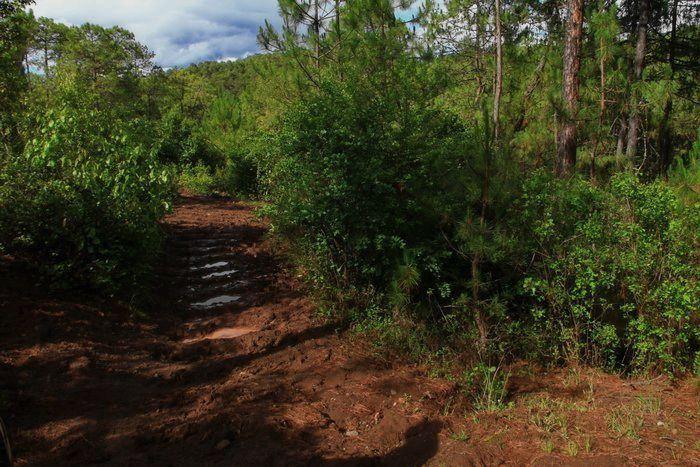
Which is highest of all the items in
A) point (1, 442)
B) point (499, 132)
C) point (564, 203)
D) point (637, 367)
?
point (499, 132)

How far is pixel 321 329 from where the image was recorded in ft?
18.7

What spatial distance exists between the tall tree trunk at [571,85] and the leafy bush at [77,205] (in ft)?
20.3

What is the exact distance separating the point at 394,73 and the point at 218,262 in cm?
471

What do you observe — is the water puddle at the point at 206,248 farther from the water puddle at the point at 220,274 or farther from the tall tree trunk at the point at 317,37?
the tall tree trunk at the point at 317,37

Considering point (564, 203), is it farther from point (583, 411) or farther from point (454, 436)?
point (454, 436)

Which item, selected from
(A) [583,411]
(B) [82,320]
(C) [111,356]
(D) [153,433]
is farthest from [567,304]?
(B) [82,320]

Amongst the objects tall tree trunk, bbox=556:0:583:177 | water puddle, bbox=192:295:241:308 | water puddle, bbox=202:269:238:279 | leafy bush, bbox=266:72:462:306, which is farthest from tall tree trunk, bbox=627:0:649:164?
water puddle, bbox=192:295:241:308

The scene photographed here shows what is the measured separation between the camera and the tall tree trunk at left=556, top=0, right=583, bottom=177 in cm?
729

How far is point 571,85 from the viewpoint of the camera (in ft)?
24.5

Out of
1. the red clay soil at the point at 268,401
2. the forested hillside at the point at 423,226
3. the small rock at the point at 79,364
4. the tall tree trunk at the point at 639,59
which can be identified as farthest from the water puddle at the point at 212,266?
the tall tree trunk at the point at 639,59

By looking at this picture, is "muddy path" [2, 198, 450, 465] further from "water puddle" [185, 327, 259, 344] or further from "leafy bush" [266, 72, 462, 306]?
"leafy bush" [266, 72, 462, 306]

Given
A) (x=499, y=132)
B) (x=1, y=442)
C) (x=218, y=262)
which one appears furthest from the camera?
(x=218, y=262)

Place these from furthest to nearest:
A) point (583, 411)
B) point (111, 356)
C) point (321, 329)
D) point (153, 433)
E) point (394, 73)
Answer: point (394, 73), point (321, 329), point (111, 356), point (583, 411), point (153, 433)

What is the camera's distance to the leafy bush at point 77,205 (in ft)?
19.0
